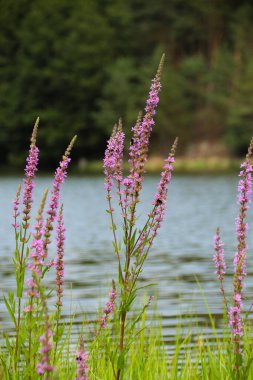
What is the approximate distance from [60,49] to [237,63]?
20960 mm

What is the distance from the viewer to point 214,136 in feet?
307

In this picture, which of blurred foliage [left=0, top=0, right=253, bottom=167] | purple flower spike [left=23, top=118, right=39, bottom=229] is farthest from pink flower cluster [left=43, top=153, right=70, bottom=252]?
blurred foliage [left=0, top=0, right=253, bottom=167]

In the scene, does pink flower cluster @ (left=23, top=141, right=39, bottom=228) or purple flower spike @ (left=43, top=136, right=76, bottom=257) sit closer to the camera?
purple flower spike @ (left=43, top=136, right=76, bottom=257)

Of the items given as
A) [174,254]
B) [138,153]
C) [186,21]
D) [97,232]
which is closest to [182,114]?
[186,21]

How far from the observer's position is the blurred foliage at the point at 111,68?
306 ft

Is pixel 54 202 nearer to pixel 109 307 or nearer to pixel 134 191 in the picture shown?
pixel 134 191

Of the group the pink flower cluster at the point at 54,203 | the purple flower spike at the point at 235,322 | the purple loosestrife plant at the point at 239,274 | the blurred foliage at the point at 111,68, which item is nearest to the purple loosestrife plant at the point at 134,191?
the pink flower cluster at the point at 54,203

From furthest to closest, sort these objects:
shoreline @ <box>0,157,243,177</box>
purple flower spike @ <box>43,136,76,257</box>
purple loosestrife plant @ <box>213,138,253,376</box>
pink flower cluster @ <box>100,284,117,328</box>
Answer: shoreline @ <box>0,157,243,177</box> → pink flower cluster @ <box>100,284,117,328</box> → purple flower spike @ <box>43,136,76,257</box> → purple loosestrife plant @ <box>213,138,253,376</box>

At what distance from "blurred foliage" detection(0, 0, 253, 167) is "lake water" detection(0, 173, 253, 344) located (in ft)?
A: 91.8

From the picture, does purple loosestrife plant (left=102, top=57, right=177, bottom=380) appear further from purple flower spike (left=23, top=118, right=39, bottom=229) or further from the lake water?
Result: purple flower spike (left=23, top=118, right=39, bottom=229)

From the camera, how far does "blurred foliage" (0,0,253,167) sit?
93.2 metres

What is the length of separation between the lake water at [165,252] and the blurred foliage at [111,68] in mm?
27990

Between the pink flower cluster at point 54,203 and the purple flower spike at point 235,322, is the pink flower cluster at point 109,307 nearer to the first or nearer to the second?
the pink flower cluster at point 54,203

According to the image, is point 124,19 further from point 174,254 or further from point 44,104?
point 174,254
